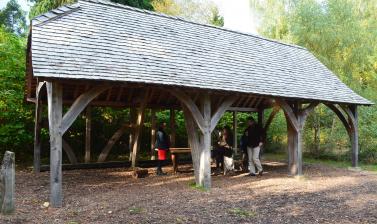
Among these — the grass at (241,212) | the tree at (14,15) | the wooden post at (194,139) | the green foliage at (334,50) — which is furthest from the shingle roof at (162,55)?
the tree at (14,15)

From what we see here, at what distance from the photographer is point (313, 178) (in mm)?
11234

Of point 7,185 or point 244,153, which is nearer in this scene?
point 7,185

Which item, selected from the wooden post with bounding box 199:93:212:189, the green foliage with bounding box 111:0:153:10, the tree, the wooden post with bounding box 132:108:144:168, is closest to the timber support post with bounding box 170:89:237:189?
the wooden post with bounding box 199:93:212:189

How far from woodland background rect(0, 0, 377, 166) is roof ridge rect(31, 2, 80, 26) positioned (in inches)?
168

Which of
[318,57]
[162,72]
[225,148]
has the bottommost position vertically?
[225,148]

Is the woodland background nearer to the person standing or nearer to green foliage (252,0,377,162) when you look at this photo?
green foliage (252,0,377,162)

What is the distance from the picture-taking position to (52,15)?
29.0 feet

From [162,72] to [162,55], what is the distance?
101cm

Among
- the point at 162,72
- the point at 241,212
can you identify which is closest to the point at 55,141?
the point at 162,72

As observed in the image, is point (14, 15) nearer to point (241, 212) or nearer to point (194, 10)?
point (194, 10)

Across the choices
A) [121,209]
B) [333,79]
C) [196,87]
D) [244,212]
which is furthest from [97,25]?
[333,79]

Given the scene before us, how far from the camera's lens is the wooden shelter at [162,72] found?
743cm

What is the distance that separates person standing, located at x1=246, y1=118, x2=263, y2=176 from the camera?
1127cm

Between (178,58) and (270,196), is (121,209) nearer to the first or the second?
(270,196)
